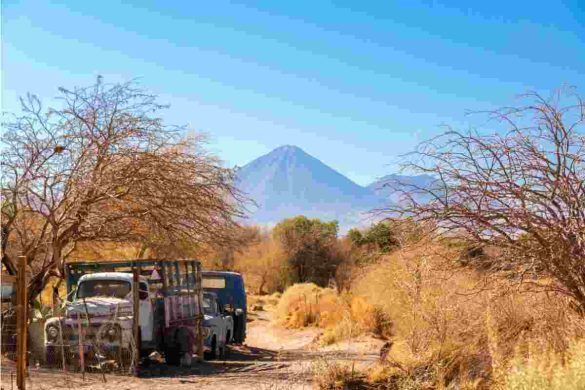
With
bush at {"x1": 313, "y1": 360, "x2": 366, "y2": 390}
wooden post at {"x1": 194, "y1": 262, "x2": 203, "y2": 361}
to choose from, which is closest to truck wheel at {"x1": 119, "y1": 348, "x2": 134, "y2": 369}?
wooden post at {"x1": 194, "y1": 262, "x2": 203, "y2": 361}

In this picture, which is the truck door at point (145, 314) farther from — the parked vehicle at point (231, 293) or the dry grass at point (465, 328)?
the parked vehicle at point (231, 293)

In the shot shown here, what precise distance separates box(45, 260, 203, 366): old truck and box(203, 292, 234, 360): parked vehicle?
4.50 ft

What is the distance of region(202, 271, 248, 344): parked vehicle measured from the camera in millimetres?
27328

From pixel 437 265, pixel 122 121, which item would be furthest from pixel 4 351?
pixel 437 265

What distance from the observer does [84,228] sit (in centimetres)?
1967

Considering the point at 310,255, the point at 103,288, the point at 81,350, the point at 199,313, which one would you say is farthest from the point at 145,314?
the point at 310,255

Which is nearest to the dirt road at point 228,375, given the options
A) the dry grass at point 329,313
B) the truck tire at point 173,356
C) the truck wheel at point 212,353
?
the truck tire at point 173,356

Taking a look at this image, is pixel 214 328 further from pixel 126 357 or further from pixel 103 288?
pixel 126 357

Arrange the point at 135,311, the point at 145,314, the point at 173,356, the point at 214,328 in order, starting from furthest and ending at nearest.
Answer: the point at 214,328
the point at 173,356
the point at 145,314
the point at 135,311

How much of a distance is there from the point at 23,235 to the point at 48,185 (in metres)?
1.84

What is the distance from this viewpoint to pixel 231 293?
92.1 ft

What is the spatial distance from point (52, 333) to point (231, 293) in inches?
435

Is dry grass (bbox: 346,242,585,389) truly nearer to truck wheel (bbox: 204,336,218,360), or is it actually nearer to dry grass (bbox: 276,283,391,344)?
truck wheel (bbox: 204,336,218,360)

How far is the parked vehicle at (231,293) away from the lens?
27.3 m
